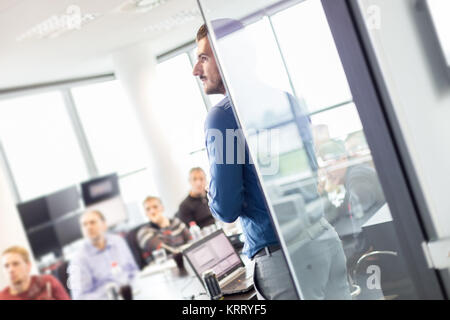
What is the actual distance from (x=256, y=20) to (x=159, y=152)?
551 cm

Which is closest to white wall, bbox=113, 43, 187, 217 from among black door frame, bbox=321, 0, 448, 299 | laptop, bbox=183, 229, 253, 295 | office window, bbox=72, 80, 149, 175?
office window, bbox=72, 80, 149, 175

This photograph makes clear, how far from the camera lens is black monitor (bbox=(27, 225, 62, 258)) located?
16.8 feet

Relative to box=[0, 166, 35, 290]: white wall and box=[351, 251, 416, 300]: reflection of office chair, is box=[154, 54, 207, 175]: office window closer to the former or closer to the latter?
box=[0, 166, 35, 290]: white wall

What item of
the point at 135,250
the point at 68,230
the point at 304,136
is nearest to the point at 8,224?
the point at 68,230

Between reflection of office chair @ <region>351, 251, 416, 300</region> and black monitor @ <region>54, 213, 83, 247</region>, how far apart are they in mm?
4253

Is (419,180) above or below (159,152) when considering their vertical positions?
below

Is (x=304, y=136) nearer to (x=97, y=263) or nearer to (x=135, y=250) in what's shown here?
(x=97, y=263)

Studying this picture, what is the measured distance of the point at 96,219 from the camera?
451cm

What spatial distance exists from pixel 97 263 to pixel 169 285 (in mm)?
1379

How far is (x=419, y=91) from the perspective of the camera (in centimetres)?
144

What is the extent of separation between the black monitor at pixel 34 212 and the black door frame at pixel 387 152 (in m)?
4.59

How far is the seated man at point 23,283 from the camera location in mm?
3805
